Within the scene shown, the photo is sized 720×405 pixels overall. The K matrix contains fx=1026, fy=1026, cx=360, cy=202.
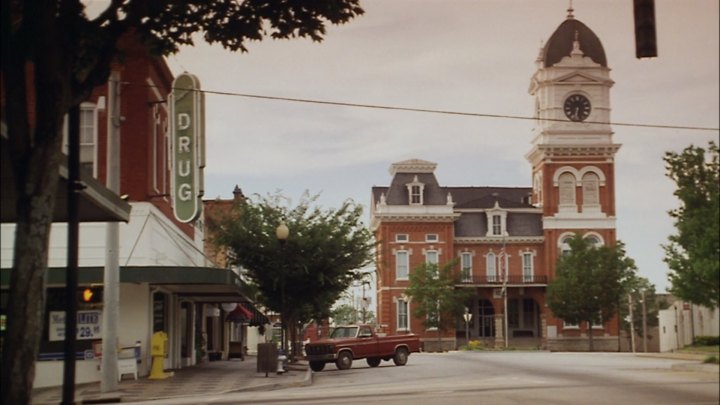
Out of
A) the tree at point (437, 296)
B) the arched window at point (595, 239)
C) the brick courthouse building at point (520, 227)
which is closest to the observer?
the tree at point (437, 296)

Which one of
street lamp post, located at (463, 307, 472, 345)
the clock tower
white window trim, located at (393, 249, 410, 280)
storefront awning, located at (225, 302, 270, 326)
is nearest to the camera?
storefront awning, located at (225, 302, 270, 326)

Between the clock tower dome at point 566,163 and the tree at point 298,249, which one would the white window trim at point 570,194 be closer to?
the clock tower dome at point 566,163

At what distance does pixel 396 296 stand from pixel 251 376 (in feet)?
225

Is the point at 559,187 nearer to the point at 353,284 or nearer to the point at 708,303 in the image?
the point at 353,284

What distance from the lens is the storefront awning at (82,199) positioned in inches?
594

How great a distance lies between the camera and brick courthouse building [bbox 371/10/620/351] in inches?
3745

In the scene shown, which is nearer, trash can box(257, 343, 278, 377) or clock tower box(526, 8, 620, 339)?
trash can box(257, 343, 278, 377)

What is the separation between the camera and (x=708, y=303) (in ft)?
Result: 21.7

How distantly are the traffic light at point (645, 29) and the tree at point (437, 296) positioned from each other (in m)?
81.9

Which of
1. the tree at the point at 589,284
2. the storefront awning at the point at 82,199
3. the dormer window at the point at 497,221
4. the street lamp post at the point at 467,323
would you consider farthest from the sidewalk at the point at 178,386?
the dormer window at the point at 497,221

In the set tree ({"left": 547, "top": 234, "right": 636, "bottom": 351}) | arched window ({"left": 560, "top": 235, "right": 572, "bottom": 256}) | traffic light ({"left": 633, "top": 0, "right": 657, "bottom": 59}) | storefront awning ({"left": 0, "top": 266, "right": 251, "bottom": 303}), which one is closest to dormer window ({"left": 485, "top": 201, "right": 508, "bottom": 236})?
arched window ({"left": 560, "top": 235, "right": 572, "bottom": 256})

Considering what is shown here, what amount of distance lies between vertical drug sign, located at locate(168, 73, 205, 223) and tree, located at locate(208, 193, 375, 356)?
10677 mm

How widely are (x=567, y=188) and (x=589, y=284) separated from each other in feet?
55.7

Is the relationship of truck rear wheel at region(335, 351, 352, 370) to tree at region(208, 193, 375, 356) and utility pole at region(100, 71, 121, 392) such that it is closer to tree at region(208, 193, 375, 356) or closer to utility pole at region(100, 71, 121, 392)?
tree at region(208, 193, 375, 356)
